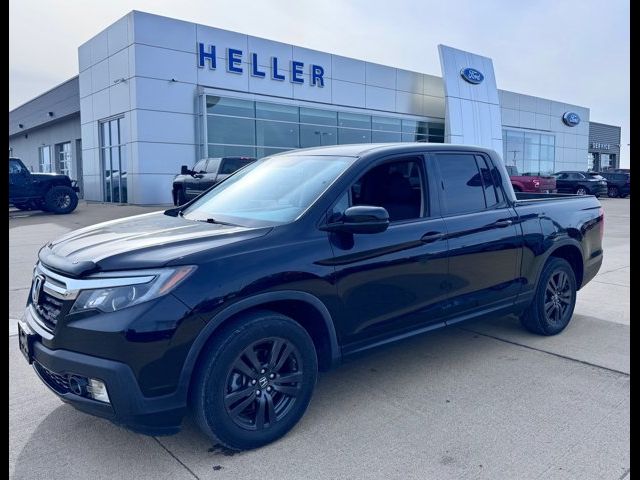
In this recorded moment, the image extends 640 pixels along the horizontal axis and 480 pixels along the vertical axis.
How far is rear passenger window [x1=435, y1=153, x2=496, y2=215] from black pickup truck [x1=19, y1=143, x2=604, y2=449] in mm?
14

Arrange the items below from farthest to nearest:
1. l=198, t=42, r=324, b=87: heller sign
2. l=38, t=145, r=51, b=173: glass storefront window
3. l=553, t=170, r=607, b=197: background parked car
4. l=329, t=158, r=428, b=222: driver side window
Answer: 1. l=38, t=145, r=51, b=173: glass storefront window
2. l=553, t=170, r=607, b=197: background parked car
3. l=198, t=42, r=324, b=87: heller sign
4. l=329, t=158, r=428, b=222: driver side window

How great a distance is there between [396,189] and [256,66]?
21033 mm

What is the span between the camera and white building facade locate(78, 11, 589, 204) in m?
21.1

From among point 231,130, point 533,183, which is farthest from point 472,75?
point 231,130

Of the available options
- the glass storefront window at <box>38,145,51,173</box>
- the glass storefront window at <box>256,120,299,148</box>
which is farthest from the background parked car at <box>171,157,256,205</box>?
the glass storefront window at <box>38,145,51,173</box>

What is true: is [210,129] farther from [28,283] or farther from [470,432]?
[470,432]

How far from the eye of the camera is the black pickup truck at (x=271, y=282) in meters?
2.72

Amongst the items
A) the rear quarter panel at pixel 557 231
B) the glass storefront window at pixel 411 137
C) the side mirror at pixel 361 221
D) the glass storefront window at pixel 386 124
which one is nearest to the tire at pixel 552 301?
the rear quarter panel at pixel 557 231

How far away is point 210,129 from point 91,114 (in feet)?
19.6

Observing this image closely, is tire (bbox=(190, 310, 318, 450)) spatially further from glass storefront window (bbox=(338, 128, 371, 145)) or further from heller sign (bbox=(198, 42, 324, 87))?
glass storefront window (bbox=(338, 128, 371, 145))

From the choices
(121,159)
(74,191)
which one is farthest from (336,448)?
(121,159)

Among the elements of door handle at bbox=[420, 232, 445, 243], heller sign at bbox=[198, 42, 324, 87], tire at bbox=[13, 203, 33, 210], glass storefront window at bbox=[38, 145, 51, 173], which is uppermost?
heller sign at bbox=[198, 42, 324, 87]

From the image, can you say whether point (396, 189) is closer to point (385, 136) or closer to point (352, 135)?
point (352, 135)

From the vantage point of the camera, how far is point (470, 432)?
3.25 metres
